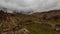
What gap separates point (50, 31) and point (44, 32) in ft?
1.24

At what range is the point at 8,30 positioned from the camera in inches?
420

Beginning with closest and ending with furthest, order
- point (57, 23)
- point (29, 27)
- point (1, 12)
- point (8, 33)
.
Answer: point (8, 33), point (29, 27), point (57, 23), point (1, 12)

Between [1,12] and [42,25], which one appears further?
[1,12]

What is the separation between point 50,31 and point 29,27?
5.05 feet

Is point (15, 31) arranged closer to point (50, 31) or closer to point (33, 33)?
→ point (33, 33)

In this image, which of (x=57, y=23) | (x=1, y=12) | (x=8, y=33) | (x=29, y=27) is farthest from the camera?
(x=1, y=12)

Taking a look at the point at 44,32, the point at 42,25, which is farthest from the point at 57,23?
the point at 44,32

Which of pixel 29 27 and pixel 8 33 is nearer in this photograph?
pixel 8 33

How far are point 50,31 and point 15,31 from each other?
218 centimetres

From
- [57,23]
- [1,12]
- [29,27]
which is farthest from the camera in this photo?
[1,12]

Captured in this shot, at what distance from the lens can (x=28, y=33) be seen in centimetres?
1017

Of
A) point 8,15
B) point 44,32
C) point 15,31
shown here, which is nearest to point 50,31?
point 44,32

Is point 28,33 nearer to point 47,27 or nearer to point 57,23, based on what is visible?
point 47,27

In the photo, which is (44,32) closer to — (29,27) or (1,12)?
(29,27)
